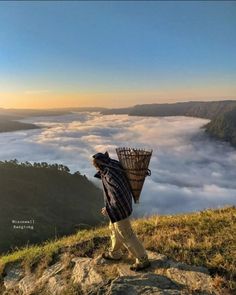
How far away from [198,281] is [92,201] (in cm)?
12747

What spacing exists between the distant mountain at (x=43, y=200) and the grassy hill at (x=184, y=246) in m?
61.8

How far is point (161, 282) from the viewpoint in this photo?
21.0ft

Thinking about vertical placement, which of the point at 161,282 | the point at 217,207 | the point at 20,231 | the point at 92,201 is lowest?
the point at 92,201

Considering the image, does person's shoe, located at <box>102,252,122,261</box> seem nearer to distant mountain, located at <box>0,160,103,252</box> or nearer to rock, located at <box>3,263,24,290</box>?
rock, located at <box>3,263,24,290</box>

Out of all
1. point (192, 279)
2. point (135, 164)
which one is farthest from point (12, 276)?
point (192, 279)

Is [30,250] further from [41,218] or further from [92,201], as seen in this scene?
[92,201]

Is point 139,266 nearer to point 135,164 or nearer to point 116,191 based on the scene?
point 116,191

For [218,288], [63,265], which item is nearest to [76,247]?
[63,265]

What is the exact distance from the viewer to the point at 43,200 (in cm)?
12012

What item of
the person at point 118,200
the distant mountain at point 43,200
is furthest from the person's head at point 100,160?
the distant mountain at point 43,200

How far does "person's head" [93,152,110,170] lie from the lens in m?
7.01

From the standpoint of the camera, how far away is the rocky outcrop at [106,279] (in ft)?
20.0

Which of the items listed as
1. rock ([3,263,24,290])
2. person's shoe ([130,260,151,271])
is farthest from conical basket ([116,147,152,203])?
rock ([3,263,24,290])

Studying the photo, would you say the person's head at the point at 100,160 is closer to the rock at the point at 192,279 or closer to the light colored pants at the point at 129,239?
the light colored pants at the point at 129,239
